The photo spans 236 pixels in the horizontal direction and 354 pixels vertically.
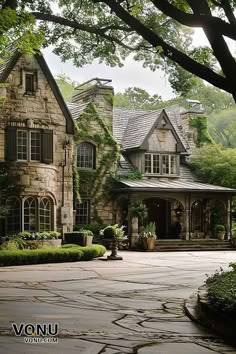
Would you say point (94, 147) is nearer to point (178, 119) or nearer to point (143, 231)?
point (143, 231)

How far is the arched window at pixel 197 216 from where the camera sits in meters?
32.4

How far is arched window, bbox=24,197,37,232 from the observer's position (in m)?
24.0

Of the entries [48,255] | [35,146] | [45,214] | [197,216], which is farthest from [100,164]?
[48,255]

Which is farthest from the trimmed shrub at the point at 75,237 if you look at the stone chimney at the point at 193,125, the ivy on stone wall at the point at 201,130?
the ivy on stone wall at the point at 201,130

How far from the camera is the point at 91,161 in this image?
98.6 ft

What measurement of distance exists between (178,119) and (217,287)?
1196 inches

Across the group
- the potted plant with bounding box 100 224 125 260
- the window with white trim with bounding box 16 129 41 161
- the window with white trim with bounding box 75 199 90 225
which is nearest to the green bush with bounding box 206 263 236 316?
the potted plant with bounding box 100 224 125 260

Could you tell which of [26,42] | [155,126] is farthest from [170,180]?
[26,42]

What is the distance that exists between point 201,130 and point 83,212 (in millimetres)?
12144

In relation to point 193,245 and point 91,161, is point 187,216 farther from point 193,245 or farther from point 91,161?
point 91,161

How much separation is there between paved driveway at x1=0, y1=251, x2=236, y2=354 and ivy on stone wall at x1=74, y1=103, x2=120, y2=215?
39.2 feet

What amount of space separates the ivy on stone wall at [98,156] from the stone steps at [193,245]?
4.26 metres

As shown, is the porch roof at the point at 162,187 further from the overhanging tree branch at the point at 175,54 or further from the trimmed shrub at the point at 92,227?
the overhanging tree branch at the point at 175,54

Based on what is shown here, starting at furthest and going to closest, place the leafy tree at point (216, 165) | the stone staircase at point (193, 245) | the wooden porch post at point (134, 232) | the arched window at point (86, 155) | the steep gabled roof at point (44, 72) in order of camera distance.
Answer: the leafy tree at point (216, 165)
the arched window at point (86, 155)
the wooden porch post at point (134, 232)
the stone staircase at point (193, 245)
the steep gabled roof at point (44, 72)
